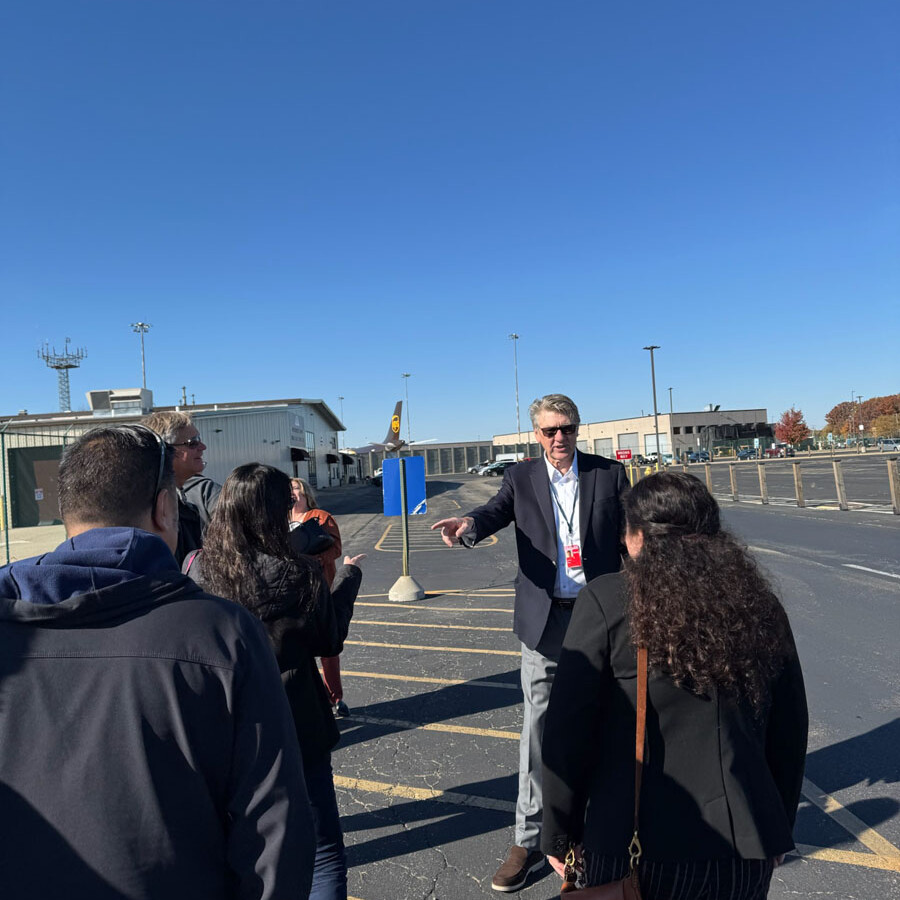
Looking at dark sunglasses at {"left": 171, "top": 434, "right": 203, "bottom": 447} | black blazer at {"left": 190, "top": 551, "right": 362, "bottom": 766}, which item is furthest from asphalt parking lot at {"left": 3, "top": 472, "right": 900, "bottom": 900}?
dark sunglasses at {"left": 171, "top": 434, "right": 203, "bottom": 447}

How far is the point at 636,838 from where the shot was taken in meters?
1.67

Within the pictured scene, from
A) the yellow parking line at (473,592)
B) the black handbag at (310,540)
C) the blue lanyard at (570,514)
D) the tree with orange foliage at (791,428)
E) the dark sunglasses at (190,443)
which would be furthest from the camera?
the tree with orange foliage at (791,428)

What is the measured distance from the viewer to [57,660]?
1.15m

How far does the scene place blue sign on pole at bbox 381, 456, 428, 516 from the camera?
884cm

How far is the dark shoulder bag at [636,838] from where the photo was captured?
1.63m

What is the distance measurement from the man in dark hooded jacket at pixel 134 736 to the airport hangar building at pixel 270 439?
3.67 feet

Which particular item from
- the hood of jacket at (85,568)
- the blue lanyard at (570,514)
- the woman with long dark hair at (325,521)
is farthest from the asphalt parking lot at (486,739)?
the hood of jacket at (85,568)

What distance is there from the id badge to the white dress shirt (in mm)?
10

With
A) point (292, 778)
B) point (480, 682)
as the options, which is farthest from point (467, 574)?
point (292, 778)

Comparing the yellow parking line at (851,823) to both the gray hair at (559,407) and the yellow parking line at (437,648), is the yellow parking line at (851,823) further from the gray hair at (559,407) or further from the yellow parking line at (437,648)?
the yellow parking line at (437,648)

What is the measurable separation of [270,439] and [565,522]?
29373mm

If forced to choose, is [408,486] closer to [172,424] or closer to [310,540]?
[172,424]

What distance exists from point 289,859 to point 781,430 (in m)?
109

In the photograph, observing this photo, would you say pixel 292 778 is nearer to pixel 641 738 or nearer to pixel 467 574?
pixel 641 738
